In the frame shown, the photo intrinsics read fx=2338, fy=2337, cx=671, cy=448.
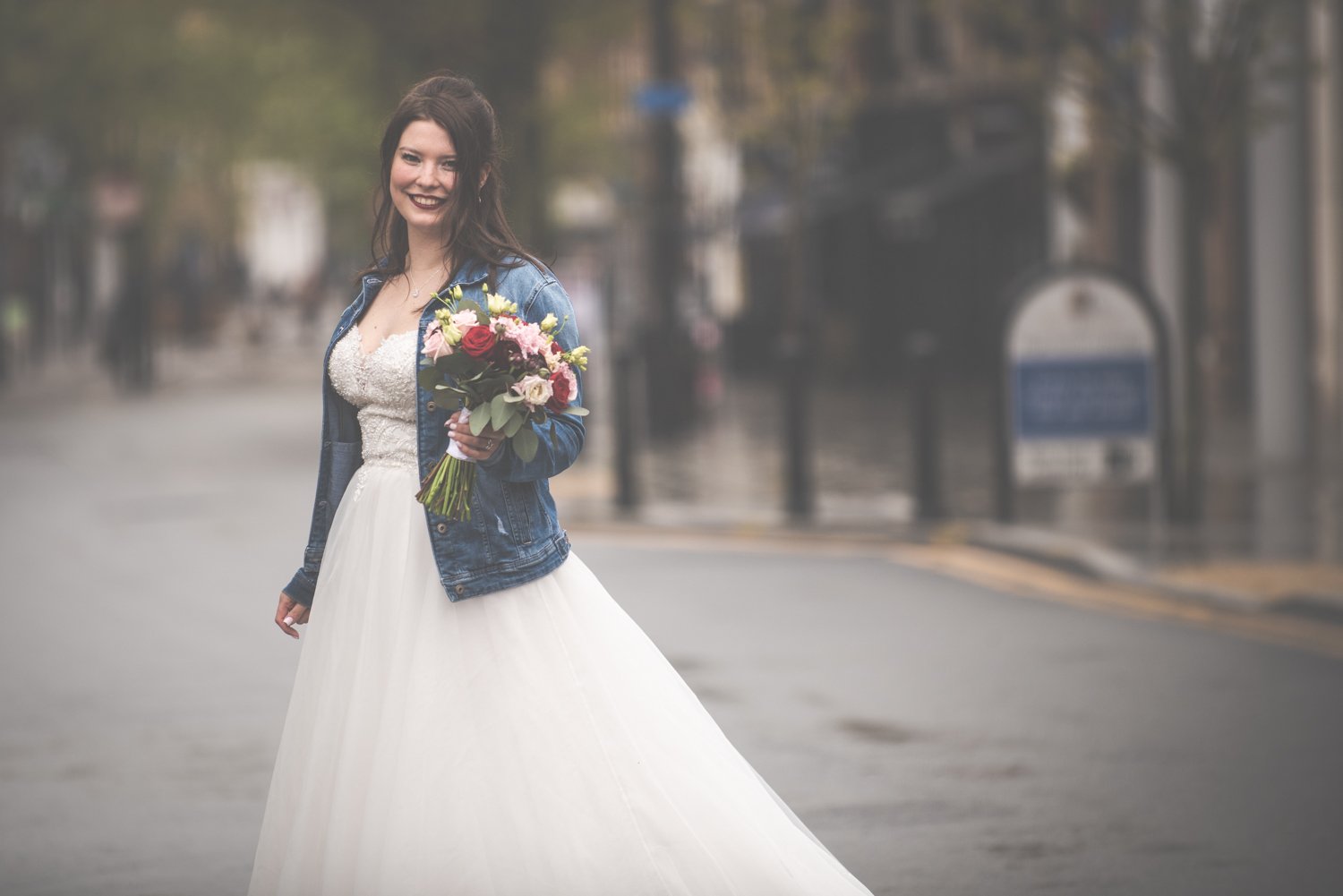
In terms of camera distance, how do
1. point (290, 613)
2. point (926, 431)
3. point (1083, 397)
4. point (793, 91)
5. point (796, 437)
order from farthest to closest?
point (793, 91)
point (796, 437)
point (926, 431)
point (1083, 397)
point (290, 613)

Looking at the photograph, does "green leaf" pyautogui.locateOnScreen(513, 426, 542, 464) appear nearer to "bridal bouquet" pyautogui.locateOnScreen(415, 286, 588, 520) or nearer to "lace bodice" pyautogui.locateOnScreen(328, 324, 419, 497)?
"bridal bouquet" pyautogui.locateOnScreen(415, 286, 588, 520)

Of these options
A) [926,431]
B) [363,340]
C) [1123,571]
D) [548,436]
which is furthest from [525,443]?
[926,431]

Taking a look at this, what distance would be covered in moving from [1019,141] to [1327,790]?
23.5 m

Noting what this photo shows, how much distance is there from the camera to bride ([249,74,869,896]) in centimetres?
445

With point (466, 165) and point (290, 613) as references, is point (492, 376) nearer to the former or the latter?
Result: point (466, 165)

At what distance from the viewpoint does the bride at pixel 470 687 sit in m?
4.45

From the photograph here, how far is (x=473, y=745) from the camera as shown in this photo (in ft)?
14.7

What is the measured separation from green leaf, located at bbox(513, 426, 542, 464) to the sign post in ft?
29.7

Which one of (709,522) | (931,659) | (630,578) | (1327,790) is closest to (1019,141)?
(709,522)

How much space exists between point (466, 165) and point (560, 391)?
50 cm

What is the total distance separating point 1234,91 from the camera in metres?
12.5

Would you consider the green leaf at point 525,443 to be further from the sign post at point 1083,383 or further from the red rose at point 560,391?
the sign post at point 1083,383

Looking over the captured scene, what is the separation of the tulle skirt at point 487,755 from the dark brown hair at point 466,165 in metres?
0.48

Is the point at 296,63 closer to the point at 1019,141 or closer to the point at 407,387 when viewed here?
the point at 1019,141
